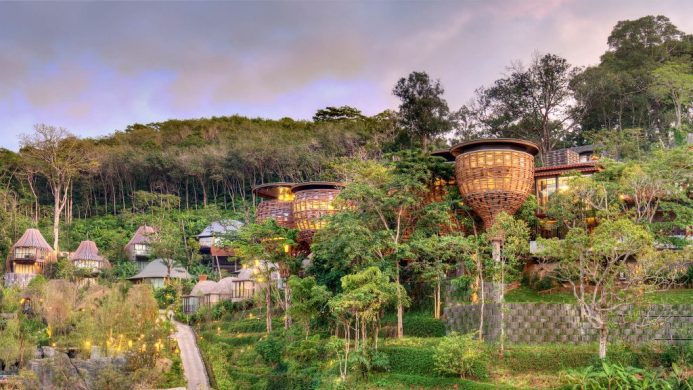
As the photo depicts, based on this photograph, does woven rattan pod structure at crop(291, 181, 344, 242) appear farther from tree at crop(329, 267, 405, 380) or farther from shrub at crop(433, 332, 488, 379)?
Answer: shrub at crop(433, 332, 488, 379)

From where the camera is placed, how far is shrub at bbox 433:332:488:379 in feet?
53.9

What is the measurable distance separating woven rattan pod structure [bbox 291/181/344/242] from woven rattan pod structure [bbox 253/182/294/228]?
1053mm

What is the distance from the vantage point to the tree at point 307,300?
21.5 meters

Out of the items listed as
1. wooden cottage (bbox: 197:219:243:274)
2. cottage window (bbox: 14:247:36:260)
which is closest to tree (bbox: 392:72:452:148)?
wooden cottage (bbox: 197:219:243:274)

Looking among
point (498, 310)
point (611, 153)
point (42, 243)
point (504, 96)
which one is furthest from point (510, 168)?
point (42, 243)

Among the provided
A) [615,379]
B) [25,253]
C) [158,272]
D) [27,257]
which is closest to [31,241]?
[25,253]

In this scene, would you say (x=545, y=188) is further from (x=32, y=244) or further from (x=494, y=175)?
(x=32, y=244)

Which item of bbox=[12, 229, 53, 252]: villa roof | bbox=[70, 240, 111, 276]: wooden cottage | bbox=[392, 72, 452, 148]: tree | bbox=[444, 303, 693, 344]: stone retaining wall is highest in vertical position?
bbox=[392, 72, 452, 148]: tree

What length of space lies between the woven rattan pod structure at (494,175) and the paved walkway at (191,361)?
1140cm

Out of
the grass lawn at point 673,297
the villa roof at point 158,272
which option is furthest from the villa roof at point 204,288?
the grass lawn at point 673,297

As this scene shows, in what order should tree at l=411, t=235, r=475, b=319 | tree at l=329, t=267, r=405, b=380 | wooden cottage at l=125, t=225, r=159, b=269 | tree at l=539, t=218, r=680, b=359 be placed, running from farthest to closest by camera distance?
wooden cottage at l=125, t=225, r=159, b=269 → tree at l=411, t=235, r=475, b=319 → tree at l=329, t=267, r=405, b=380 → tree at l=539, t=218, r=680, b=359

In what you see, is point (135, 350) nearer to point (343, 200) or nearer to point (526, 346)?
point (343, 200)

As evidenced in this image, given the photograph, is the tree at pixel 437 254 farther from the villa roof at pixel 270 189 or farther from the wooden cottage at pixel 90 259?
the wooden cottage at pixel 90 259

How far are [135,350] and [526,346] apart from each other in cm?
1383
